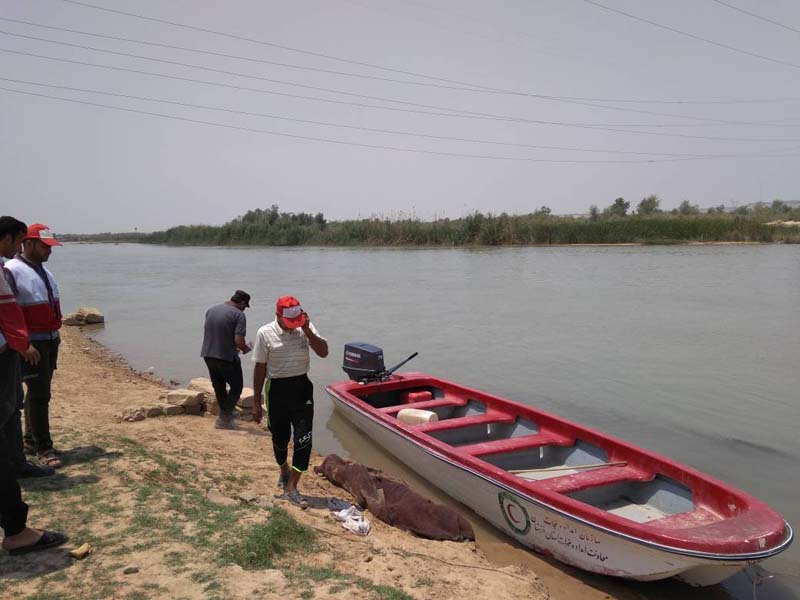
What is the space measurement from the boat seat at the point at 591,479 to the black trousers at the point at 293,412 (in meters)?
1.92

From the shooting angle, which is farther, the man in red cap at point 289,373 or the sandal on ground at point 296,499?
the sandal on ground at point 296,499

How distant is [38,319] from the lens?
4926mm

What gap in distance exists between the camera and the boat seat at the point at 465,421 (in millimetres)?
6953

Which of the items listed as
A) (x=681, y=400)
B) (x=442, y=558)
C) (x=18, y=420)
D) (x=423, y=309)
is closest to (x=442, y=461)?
(x=442, y=558)

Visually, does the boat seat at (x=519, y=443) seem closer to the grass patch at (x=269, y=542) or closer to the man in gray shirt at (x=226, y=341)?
the grass patch at (x=269, y=542)

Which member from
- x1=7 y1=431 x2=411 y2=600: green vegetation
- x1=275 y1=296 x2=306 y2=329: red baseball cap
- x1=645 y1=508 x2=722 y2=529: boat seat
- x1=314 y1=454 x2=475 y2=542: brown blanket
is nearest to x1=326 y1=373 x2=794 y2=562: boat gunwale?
x1=645 y1=508 x2=722 y2=529: boat seat

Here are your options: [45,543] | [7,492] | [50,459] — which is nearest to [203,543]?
[45,543]

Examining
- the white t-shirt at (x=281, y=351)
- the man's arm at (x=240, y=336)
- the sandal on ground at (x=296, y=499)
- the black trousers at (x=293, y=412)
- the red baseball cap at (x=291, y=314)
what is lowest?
the sandal on ground at (x=296, y=499)

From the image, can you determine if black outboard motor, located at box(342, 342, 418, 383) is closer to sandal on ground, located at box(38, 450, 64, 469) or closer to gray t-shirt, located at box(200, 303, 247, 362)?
gray t-shirt, located at box(200, 303, 247, 362)

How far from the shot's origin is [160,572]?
11.0ft

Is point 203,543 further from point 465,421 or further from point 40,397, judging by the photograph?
point 465,421

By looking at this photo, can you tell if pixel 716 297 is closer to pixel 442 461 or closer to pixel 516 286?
pixel 516 286

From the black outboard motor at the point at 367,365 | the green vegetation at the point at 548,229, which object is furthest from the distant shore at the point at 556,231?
the black outboard motor at the point at 367,365

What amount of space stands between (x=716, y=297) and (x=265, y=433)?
60.6 feet
